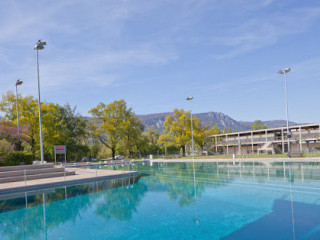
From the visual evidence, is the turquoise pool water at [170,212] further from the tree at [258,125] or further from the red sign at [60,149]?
the tree at [258,125]

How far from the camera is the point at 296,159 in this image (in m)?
27.9

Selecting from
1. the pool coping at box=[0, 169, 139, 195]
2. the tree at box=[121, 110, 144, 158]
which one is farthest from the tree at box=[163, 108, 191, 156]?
the pool coping at box=[0, 169, 139, 195]

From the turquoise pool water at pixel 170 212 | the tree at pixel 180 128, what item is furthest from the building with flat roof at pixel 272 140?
the turquoise pool water at pixel 170 212

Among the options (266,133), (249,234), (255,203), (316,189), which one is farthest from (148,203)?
(266,133)

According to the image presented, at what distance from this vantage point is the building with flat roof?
1774 inches

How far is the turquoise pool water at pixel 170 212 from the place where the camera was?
7.32 metres

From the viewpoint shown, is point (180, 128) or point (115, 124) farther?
point (180, 128)

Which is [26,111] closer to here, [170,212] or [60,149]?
[60,149]

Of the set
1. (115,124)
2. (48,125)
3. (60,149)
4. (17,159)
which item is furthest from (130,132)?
(17,159)

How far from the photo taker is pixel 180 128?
49.8 meters

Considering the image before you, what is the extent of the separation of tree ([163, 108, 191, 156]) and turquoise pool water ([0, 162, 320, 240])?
111 ft

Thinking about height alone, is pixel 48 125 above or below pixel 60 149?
above

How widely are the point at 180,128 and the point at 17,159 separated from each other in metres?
32.4

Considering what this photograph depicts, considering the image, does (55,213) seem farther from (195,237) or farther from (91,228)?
(195,237)
